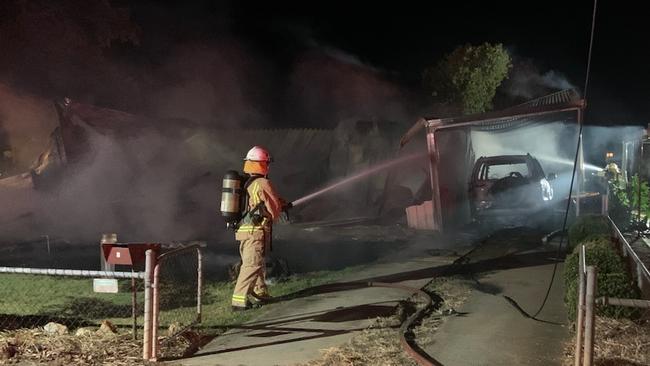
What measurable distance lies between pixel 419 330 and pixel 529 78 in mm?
26981

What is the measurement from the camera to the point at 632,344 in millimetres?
4879

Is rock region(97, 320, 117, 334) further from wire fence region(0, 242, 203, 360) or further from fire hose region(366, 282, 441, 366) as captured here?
fire hose region(366, 282, 441, 366)

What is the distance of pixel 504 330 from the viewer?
220 inches

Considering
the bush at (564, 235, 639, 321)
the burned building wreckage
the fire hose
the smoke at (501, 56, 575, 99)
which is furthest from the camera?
the smoke at (501, 56, 575, 99)

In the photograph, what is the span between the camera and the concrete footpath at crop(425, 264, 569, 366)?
4.81m

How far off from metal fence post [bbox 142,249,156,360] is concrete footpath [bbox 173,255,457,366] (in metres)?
0.26

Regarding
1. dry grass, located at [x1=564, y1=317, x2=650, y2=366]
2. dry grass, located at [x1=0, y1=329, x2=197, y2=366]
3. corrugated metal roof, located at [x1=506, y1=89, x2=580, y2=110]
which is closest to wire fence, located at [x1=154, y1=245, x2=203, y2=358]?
dry grass, located at [x1=0, y1=329, x2=197, y2=366]

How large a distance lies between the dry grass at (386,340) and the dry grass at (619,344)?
1294 mm

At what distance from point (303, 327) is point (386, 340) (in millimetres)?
943

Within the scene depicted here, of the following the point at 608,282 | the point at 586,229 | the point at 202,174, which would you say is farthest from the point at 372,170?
the point at 608,282

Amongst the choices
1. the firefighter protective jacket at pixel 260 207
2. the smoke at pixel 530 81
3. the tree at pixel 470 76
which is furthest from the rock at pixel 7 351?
the smoke at pixel 530 81

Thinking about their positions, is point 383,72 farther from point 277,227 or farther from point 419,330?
point 419,330

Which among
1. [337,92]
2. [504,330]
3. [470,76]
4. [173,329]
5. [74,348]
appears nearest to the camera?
[74,348]

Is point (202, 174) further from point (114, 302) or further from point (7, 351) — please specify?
point (7, 351)
